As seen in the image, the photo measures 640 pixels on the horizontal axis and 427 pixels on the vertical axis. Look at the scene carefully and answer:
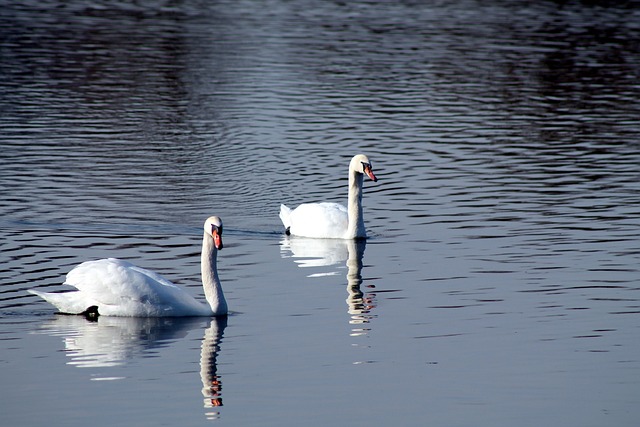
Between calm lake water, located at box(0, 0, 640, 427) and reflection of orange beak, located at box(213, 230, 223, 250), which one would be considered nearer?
calm lake water, located at box(0, 0, 640, 427)

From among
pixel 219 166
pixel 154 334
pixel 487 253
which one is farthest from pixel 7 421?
pixel 219 166

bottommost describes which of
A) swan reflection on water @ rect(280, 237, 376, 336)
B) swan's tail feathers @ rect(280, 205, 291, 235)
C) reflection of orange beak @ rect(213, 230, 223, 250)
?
swan reflection on water @ rect(280, 237, 376, 336)

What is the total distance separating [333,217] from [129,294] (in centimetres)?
569

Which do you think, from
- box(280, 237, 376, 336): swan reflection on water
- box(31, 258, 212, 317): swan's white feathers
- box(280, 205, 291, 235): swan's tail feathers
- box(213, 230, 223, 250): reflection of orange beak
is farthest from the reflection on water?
box(280, 205, 291, 235): swan's tail feathers

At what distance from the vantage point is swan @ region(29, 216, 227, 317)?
14094mm

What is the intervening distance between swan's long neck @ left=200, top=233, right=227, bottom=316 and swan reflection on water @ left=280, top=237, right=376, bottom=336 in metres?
1.37

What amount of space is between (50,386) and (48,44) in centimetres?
3025

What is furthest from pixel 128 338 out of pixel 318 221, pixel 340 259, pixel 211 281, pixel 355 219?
pixel 318 221

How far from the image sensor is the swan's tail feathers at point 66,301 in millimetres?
14164

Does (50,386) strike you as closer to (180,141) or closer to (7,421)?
(7,421)

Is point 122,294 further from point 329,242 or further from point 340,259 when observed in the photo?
point 329,242

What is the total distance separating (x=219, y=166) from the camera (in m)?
24.3

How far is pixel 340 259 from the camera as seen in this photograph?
17.9 m

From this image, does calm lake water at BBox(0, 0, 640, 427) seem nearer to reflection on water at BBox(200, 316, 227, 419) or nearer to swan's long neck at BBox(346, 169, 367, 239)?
reflection on water at BBox(200, 316, 227, 419)
